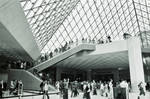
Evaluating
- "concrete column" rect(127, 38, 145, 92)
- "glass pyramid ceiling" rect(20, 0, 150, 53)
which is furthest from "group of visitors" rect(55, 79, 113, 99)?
"glass pyramid ceiling" rect(20, 0, 150, 53)

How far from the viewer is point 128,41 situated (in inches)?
939

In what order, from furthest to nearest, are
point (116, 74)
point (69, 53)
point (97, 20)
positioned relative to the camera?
point (97, 20) < point (116, 74) < point (69, 53)

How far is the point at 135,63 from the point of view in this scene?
74.9 feet

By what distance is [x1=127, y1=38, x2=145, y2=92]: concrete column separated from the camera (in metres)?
22.3

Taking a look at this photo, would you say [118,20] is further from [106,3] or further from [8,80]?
[8,80]

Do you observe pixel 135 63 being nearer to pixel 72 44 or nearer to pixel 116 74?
pixel 72 44

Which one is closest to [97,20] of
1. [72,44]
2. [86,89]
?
[72,44]

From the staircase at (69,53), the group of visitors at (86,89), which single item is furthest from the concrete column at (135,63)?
the staircase at (69,53)

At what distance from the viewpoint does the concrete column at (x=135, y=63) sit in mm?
22281

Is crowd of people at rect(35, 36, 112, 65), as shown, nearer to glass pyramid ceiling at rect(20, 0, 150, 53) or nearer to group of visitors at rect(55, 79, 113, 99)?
group of visitors at rect(55, 79, 113, 99)

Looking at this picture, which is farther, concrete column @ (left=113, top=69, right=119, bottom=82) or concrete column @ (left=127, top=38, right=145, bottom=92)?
concrete column @ (left=113, top=69, right=119, bottom=82)

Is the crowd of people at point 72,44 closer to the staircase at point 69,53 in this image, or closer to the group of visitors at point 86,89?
the staircase at point 69,53

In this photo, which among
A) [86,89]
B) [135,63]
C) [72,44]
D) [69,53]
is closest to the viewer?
[86,89]

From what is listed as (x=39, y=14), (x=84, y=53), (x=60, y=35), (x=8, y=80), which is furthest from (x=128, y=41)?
(x=60, y=35)
